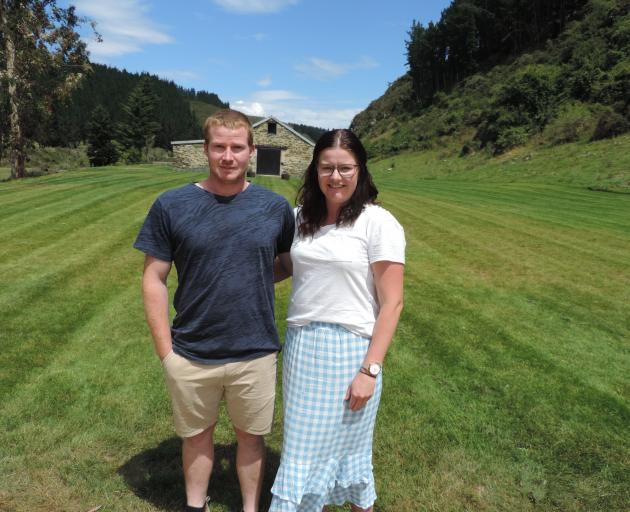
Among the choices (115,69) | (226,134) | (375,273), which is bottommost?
(375,273)

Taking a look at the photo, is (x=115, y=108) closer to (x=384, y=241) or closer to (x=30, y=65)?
(x=30, y=65)

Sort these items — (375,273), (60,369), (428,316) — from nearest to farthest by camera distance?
1. (375,273)
2. (60,369)
3. (428,316)

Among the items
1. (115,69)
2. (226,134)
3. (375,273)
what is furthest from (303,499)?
(115,69)

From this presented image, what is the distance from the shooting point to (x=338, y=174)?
2262 millimetres

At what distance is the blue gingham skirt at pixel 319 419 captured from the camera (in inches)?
89.1

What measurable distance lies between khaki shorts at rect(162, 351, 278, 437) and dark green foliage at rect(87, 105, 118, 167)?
70.4m

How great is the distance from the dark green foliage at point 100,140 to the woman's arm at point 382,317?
7099 cm

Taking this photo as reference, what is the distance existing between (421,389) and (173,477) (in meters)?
2.30

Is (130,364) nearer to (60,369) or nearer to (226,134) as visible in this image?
(60,369)

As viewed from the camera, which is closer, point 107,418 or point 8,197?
point 107,418

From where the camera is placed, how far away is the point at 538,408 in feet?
13.0

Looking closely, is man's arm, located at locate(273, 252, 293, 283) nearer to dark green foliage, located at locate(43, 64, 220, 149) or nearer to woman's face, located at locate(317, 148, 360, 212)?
woman's face, located at locate(317, 148, 360, 212)

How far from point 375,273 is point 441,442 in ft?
6.58

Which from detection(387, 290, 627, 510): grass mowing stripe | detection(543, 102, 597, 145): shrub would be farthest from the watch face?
detection(543, 102, 597, 145): shrub
